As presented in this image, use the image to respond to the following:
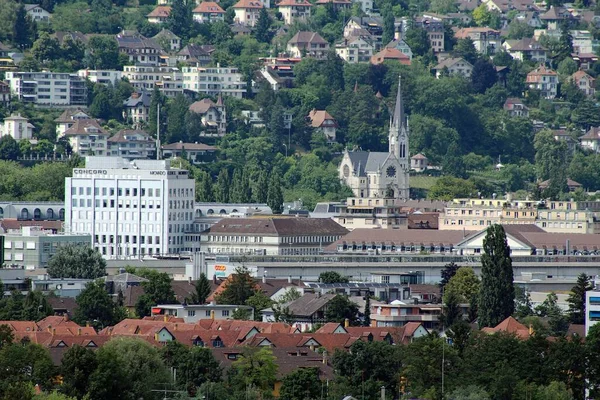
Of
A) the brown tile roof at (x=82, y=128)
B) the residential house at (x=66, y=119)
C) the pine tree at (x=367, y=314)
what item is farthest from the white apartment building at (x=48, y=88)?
the pine tree at (x=367, y=314)

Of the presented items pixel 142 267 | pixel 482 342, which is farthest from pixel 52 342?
pixel 142 267

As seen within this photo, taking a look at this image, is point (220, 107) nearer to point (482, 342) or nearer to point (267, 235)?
point (267, 235)

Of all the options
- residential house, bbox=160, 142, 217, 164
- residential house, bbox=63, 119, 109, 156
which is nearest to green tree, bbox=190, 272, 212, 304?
residential house, bbox=63, 119, 109, 156

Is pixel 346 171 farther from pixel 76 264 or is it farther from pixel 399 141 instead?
pixel 76 264

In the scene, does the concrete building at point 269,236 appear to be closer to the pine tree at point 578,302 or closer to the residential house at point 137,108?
the pine tree at point 578,302

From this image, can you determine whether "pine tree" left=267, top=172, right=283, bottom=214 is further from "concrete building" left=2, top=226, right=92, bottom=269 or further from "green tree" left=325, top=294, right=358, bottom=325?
"green tree" left=325, top=294, right=358, bottom=325
